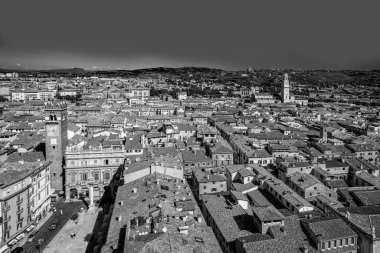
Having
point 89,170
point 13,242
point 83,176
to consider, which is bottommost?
point 13,242

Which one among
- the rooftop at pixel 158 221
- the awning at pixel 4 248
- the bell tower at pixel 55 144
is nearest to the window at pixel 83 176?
the bell tower at pixel 55 144

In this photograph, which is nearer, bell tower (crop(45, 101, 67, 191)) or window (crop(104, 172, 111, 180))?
window (crop(104, 172, 111, 180))

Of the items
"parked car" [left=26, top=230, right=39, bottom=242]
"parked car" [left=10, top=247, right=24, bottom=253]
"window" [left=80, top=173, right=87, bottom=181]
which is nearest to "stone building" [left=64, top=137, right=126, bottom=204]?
"window" [left=80, top=173, right=87, bottom=181]

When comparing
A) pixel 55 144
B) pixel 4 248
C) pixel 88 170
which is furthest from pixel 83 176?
pixel 4 248

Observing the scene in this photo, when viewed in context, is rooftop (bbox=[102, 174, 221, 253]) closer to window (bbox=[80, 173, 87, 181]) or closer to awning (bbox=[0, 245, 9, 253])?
awning (bbox=[0, 245, 9, 253])

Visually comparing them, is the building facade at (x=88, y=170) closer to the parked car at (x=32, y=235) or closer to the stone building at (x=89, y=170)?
the stone building at (x=89, y=170)

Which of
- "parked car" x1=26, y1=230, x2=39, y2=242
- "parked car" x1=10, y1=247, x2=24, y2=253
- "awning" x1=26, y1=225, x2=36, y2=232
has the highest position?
"awning" x1=26, y1=225, x2=36, y2=232

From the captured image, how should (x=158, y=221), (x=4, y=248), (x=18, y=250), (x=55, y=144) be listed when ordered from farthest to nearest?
(x=55, y=144) → (x=18, y=250) → (x=4, y=248) → (x=158, y=221)

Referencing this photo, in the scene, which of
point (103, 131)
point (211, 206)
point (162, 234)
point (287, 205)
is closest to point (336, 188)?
point (287, 205)

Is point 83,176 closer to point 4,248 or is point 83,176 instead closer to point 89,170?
point 89,170
